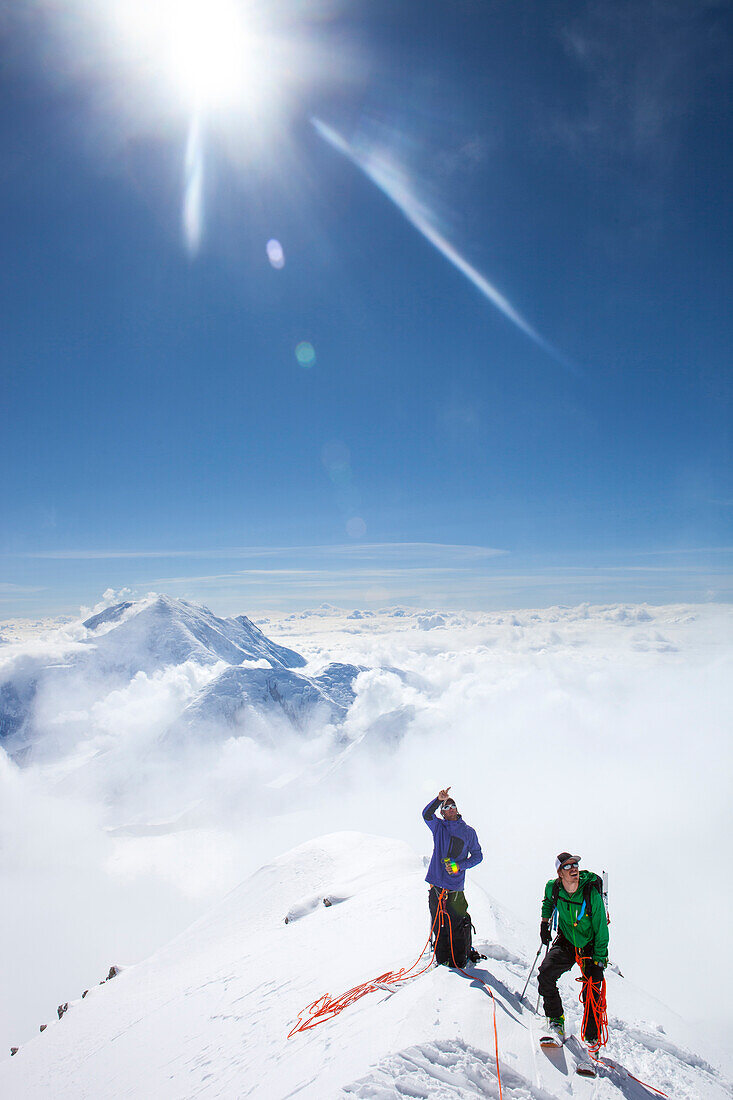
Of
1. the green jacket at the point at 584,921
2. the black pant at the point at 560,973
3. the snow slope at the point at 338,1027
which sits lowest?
the snow slope at the point at 338,1027

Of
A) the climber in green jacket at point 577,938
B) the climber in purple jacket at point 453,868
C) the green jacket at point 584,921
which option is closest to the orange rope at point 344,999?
the climber in purple jacket at point 453,868

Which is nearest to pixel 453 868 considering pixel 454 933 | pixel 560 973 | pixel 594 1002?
pixel 454 933

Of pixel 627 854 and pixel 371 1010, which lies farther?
pixel 627 854

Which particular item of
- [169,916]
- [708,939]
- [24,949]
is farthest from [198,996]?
[169,916]

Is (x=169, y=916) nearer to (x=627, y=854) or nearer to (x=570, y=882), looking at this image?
(x=627, y=854)

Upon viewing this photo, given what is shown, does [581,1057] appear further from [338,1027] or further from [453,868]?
[338,1027]

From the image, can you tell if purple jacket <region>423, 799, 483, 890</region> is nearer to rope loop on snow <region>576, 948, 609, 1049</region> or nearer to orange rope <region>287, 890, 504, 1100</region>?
orange rope <region>287, 890, 504, 1100</region>

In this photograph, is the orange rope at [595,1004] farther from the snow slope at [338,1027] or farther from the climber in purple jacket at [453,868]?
the climber in purple jacket at [453,868]
